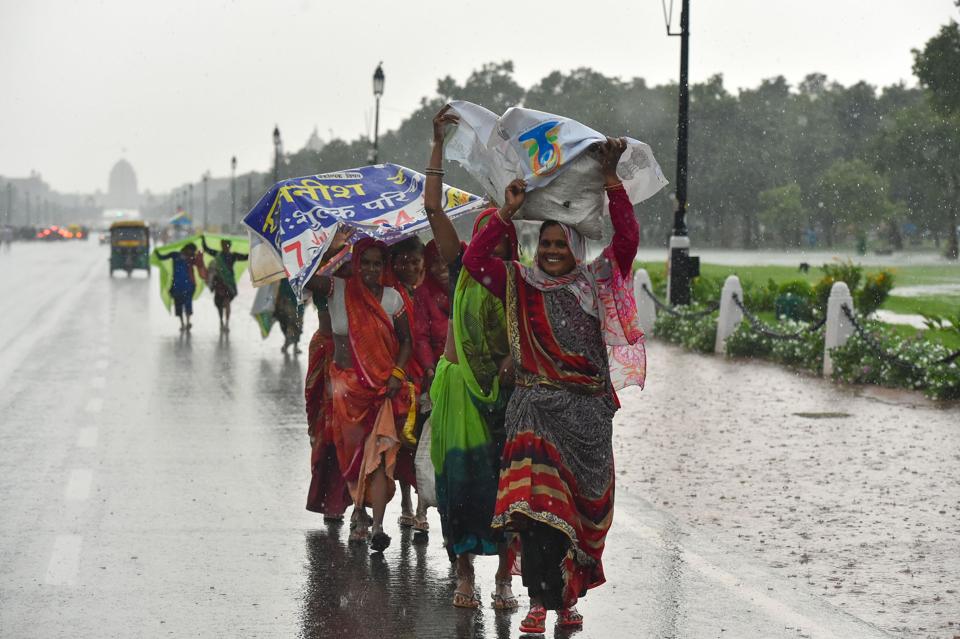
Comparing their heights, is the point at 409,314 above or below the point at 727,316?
above

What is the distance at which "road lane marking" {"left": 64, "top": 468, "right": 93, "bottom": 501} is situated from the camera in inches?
370

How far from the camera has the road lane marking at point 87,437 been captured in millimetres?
11766

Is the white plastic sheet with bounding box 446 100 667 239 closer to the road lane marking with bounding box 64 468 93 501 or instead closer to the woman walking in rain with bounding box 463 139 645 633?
the woman walking in rain with bounding box 463 139 645 633

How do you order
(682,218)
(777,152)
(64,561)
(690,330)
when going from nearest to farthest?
1. (64,561)
2. (690,330)
3. (682,218)
4. (777,152)

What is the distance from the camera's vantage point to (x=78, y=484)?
9.82 metres

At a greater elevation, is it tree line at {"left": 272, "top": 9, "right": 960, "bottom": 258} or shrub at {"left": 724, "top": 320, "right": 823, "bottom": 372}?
tree line at {"left": 272, "top": 9, "right": 960, "bottom": 258}

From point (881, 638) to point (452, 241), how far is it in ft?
8.29

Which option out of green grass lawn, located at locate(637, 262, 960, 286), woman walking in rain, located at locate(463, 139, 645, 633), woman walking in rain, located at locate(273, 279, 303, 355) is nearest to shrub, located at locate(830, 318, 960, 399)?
woman walking in rain, located at locate(273, 279, 303, 355)

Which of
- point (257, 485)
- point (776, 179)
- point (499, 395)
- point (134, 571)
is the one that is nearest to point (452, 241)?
point (499, 395)

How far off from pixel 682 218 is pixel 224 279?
25.6 feet

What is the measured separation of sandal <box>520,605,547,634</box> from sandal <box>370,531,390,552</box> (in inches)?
63.1

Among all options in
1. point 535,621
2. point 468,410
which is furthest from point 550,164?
point 535,621

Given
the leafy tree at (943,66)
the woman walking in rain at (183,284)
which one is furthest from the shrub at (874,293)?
the leafy tree at (943,66)

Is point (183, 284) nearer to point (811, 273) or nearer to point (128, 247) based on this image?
point (811, 273)
